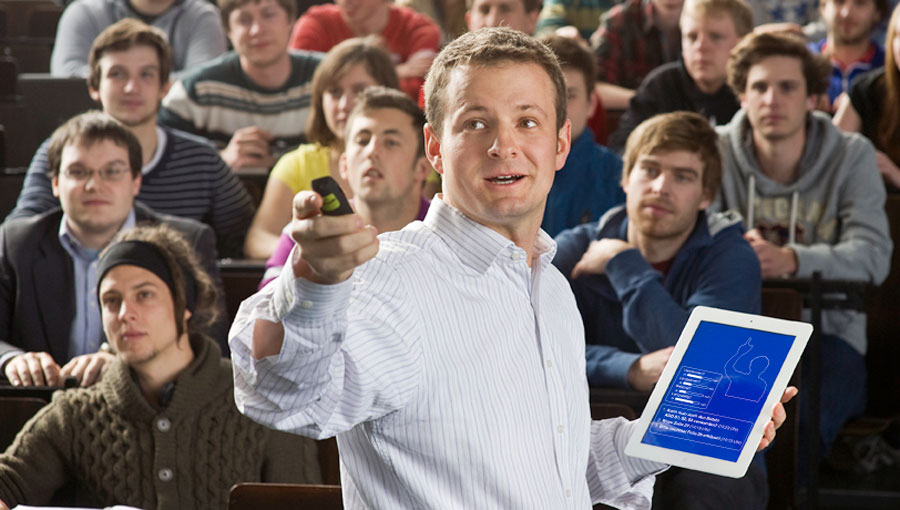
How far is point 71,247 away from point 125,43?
40.8 inches

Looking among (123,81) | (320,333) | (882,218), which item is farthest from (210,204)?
(320,333)

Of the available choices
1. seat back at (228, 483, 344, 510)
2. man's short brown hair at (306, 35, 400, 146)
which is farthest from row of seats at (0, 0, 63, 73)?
seat back at (228, 483, 344, 510)

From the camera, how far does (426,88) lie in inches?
52.9

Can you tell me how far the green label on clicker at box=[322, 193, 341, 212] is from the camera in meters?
0.97

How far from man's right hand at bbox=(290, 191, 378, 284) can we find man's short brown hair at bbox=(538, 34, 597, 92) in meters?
2.92

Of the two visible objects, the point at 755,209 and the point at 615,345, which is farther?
the point at 755,209

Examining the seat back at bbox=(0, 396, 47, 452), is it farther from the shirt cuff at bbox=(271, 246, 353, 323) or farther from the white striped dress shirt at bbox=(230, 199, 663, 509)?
the shirt cuff at bbox=(271, 246, 353, 323)

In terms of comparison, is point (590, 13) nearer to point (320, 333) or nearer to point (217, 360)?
point (217, 360)

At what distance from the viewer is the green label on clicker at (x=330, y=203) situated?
0.97 m

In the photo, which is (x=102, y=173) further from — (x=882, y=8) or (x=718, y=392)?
(x=882, y=8)

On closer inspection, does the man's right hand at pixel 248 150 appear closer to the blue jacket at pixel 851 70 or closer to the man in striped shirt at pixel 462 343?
the blue jacket at pixel 851 70

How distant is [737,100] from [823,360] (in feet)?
3.95

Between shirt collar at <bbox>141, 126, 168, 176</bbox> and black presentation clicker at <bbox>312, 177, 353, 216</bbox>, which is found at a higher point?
shirt collar at <bbox>141, 126, 168, 176</bbox>

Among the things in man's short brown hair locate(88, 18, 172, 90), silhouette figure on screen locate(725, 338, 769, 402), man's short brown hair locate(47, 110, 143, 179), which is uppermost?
man's short brown hair locate(88, 18, 172, 90)
